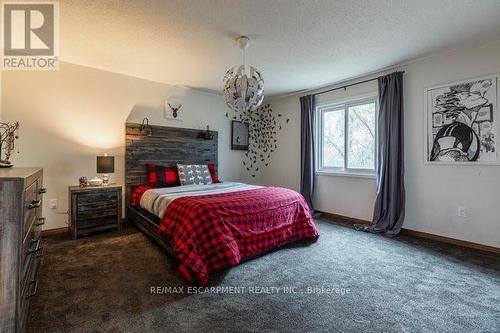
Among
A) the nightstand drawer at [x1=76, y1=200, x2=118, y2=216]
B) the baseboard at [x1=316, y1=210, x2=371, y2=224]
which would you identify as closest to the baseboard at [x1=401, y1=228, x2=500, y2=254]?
the baseboard at [x1=316, y1=210, x2=371, y2=224]

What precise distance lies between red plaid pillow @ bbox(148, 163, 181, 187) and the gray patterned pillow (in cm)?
12

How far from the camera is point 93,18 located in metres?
2.25

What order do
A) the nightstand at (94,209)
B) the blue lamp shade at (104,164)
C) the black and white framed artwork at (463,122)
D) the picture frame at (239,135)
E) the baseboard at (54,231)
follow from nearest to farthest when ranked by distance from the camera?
the black and white framed artwork at (463,122), the nightstand at (94,209), the baseboard at (54,231), the blue lamp shade at (104,164), the picture frame at (239,135)

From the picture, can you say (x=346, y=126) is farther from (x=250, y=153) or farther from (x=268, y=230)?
(x=268, y=230)

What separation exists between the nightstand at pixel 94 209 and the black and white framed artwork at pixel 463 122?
427 centimetres

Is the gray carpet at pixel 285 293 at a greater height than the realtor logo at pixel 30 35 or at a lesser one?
lesser

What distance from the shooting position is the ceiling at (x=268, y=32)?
2096mm

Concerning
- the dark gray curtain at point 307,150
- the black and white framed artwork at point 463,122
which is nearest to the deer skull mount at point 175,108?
the dark gray curtain at point 307,150

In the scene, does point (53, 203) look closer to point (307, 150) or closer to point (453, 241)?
point (307, 150)

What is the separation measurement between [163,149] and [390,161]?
356 centimetres

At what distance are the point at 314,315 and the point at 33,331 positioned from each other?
176 centimetres

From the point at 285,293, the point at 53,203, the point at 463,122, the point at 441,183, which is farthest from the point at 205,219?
the point at 463,122

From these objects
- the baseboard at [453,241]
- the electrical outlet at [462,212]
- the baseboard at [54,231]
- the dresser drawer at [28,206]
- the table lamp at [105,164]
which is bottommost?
the baseboard at [453,241]

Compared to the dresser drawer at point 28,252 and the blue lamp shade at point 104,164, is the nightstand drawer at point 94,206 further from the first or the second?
the dresser drawer at point 28,252
